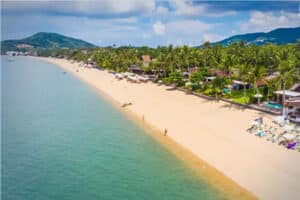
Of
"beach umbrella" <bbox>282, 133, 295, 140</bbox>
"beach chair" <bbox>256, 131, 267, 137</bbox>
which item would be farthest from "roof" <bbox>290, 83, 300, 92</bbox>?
"beach umbrella" <bbox>282, 133, 295, 140</bbox>

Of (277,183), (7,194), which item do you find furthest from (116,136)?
(277,183)

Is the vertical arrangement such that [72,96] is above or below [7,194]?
above

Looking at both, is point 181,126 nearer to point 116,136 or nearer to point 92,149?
point 116,136

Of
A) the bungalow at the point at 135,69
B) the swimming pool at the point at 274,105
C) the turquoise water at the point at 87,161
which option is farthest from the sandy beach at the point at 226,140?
the bungalow at the point at 135,69

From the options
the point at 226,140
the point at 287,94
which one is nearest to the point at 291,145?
the point at 226,140

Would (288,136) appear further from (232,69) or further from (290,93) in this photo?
(232,69)

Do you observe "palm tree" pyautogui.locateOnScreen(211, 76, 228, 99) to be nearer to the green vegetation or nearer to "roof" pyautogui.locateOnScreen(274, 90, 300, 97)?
the green vegetation
